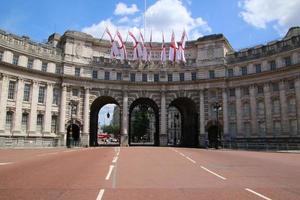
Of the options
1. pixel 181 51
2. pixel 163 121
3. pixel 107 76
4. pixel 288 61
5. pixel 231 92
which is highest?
pixel 181 51

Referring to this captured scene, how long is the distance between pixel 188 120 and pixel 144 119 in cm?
3720

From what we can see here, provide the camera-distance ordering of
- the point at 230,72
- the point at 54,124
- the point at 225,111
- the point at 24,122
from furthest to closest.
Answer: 1. the point at 230,72
2. the point at 225,111
3. the point at 54,124
4. the point at 24,122

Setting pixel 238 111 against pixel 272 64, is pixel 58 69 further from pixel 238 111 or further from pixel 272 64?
pixel 272 64

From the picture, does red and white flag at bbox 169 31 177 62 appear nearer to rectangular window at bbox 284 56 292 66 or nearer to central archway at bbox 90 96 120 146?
central archway at bbox 90 96 120 146

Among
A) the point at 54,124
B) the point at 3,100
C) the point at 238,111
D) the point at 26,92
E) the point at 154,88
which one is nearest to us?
the point at 3,100

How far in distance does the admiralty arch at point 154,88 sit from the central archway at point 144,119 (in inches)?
46.7

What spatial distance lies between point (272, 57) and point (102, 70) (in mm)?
30279

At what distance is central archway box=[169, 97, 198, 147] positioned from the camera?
63406 mm

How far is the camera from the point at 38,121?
51875mm

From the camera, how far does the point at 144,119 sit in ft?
339

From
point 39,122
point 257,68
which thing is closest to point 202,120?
point 257,68

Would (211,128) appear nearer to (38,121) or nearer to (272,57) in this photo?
(272,57)

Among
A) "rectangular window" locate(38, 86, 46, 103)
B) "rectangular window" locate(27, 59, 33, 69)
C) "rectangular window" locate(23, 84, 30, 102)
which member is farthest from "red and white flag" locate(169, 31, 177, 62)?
"rectangular window" locate(23, 84, 30, 102)

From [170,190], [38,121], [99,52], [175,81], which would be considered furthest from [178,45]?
[170,190]
